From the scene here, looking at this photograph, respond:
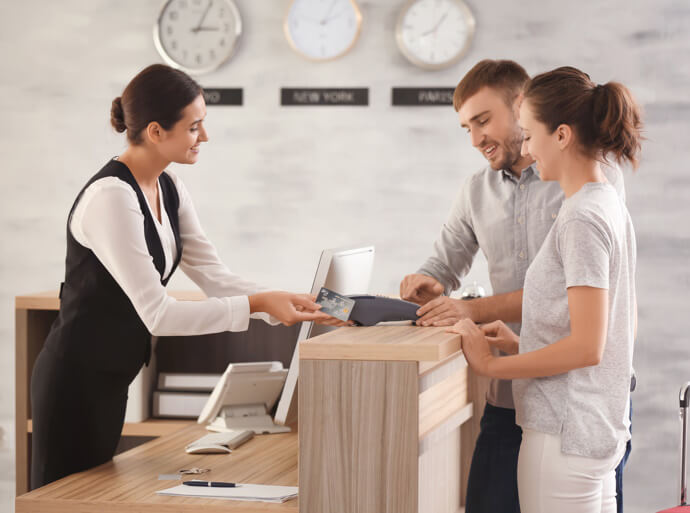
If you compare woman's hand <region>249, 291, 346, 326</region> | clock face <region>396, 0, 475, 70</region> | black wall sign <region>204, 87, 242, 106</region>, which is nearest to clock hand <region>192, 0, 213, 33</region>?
black wall sign <region>204, 87, 242, 106</region>

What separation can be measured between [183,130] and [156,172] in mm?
129

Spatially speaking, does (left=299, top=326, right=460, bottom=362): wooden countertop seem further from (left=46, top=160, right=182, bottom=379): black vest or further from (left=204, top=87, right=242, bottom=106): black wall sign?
(left=204, top=87, right=242, bottom=106): black wall sign

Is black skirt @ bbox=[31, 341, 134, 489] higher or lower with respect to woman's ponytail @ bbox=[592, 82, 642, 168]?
lower

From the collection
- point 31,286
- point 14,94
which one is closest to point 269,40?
point 14,94

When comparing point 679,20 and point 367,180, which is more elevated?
point 679,20

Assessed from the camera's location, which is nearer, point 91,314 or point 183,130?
point 91,314

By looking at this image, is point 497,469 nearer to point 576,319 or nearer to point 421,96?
point 576,319

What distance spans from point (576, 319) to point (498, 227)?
0.66 meters

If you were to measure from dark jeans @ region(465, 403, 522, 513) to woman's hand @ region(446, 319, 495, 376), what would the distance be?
0.45m

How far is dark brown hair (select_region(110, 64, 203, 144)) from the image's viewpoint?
2008mm

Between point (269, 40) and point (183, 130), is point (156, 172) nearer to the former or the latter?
point (183, 130)

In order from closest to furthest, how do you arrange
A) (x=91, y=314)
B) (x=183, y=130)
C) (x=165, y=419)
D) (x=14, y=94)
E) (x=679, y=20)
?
(x=91, y=314) < (x=183, y=130) < (x=165, y=419) < (x=679, y=20) < (x=14, y=94)

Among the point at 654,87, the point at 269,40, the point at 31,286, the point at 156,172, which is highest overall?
the point at 269,40

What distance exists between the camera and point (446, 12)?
352 centimetres
